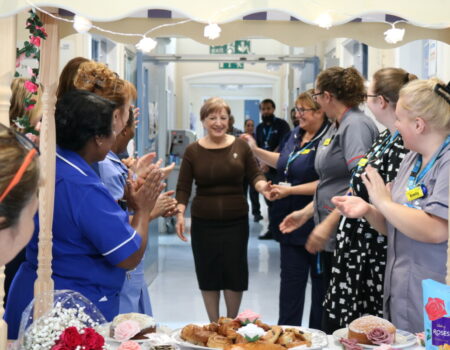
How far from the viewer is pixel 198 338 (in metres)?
1.93

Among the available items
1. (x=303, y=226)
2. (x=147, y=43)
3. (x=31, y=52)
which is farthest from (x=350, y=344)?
(x=303, y=226)

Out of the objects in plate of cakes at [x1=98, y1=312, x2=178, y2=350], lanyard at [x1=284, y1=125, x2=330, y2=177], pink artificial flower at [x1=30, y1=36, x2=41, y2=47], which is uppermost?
pink artificial flower at [x1=30, y1=36, x2=41, y2=47]

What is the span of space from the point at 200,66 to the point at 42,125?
42.5ft

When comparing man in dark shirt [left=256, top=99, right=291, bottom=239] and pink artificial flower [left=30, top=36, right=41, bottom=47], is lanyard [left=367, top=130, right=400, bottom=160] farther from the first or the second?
man in dark shirt [left=256, top=99, right=291, bottom=239]

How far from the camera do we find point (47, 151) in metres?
2.34

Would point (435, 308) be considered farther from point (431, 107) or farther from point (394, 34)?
point (394, 34)

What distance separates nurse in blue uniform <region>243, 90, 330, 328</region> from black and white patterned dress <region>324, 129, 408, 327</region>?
41.6 inches

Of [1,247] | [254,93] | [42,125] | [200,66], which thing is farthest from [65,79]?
[254,93]

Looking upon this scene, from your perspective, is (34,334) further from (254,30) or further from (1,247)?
(254,30)

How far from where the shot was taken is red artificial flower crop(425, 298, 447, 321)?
1692 millimetres

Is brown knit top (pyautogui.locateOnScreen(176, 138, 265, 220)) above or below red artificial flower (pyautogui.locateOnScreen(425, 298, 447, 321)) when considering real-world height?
above

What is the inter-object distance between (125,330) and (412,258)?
0.96 meters

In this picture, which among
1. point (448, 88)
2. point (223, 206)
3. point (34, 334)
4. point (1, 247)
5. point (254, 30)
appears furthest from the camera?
point (223, 206)

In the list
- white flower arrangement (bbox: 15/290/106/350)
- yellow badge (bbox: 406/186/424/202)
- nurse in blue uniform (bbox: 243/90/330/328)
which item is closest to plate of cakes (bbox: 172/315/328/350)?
white flower arrangement (bbox: 15/290/106/350)
